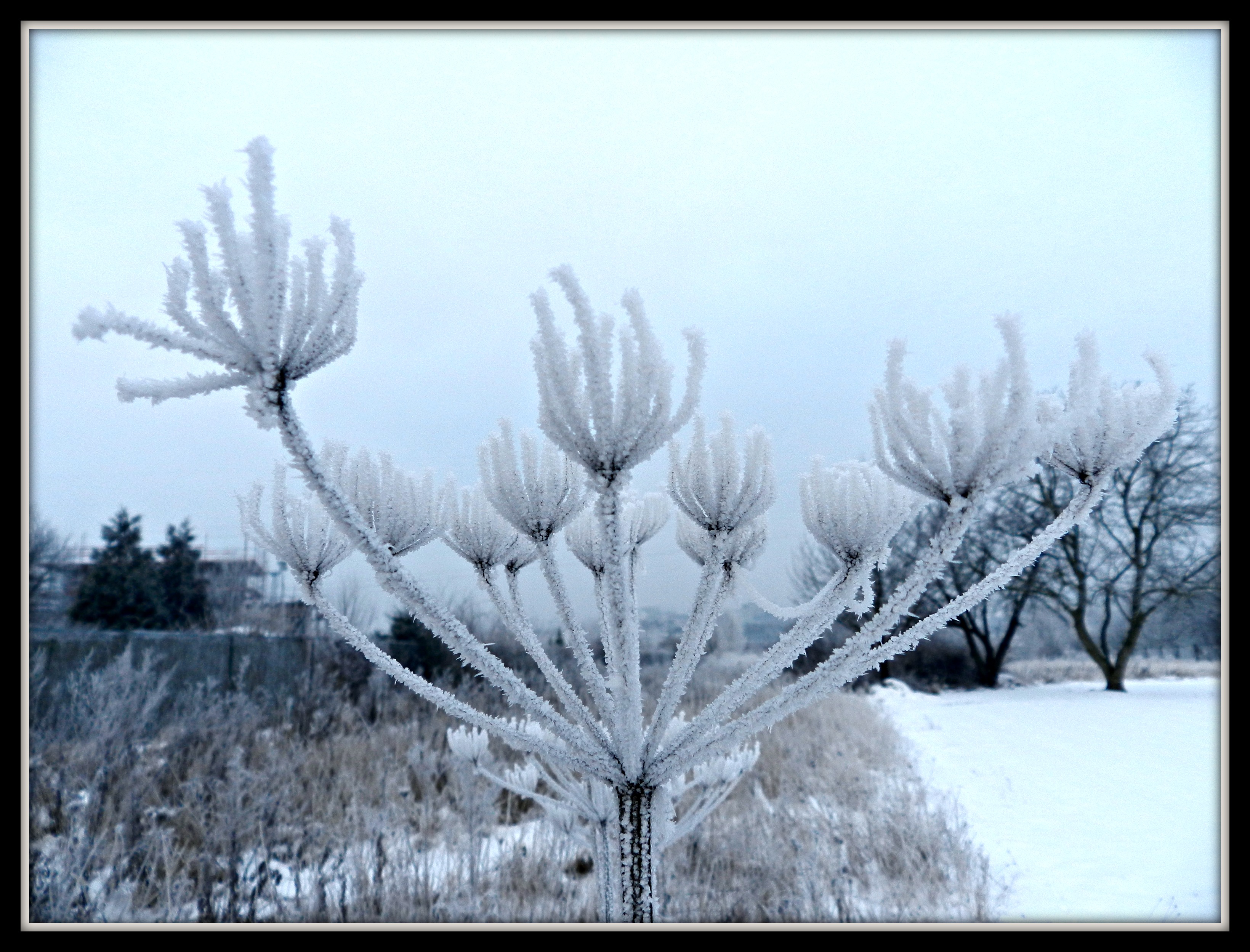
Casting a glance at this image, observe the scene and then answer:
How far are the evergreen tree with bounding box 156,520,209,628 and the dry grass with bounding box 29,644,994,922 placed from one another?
15712 mm

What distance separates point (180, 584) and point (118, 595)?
1581 mm

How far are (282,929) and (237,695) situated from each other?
830cm

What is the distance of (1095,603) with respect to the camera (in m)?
16.7

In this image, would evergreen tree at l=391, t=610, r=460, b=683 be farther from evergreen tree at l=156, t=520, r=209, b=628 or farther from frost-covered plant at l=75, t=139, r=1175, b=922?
frost-covered plant at l=75, t=139, r=1175, b=922

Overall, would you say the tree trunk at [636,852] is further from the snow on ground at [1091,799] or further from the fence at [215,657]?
the fence at [215,657]

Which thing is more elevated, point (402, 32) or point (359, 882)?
point (402, 32)

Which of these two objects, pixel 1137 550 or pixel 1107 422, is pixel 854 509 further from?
pixel 1137 550

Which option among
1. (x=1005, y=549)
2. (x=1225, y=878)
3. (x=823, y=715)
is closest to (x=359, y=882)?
(x=1225, y=878)

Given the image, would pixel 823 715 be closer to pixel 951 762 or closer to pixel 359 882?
pixel 951 762

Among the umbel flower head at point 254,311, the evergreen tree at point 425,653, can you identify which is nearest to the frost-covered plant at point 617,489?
the umbel flower head at point 254,311

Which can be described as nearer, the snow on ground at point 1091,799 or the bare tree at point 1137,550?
the snow on ground at point 1091,799

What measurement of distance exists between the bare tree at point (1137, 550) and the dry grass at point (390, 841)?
36.0 feet

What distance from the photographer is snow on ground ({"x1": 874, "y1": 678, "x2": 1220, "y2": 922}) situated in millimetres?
3236

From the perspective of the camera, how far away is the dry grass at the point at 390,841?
318 centimetres
